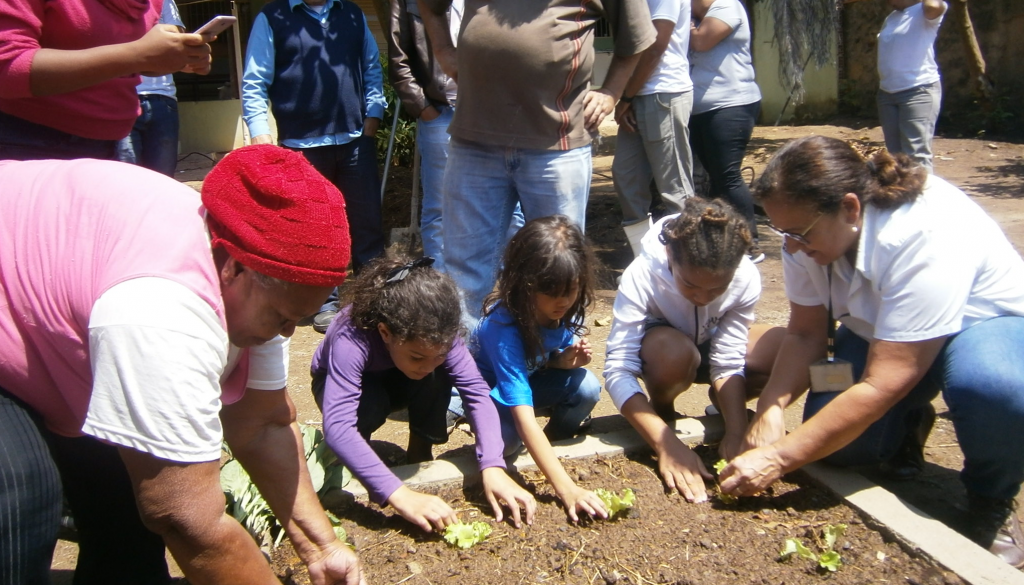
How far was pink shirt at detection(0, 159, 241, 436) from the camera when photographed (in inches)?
61.0

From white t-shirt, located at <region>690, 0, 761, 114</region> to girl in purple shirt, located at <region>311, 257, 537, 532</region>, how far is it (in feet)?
9.37

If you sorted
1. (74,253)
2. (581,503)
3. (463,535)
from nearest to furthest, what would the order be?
1. (74,253)
2. (463,535)
3. (581,503)

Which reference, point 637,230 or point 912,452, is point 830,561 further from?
point 637,230

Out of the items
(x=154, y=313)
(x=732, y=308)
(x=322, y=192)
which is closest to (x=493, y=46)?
(x=732, y=308)

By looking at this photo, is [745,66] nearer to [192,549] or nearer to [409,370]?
[409,370]

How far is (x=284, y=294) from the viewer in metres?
1.58

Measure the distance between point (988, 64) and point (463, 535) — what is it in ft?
39.8

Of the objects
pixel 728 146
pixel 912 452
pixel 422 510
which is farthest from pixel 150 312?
pixel 728 146

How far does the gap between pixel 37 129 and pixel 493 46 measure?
61.6 inches

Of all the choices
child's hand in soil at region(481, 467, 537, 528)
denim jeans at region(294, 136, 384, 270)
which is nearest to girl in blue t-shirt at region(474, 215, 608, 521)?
child's hand in soil at region(481, 467, 537, 528)

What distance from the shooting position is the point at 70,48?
271 cm

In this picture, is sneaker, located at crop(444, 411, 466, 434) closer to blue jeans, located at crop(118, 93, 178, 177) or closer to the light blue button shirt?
blue jeans, located at crop(118, 93, 178, 177)

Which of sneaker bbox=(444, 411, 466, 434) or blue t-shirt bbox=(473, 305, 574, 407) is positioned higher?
blue t-shirt bbox=(473, 305, 574, 407)

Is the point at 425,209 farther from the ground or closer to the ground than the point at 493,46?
closer to the ground
